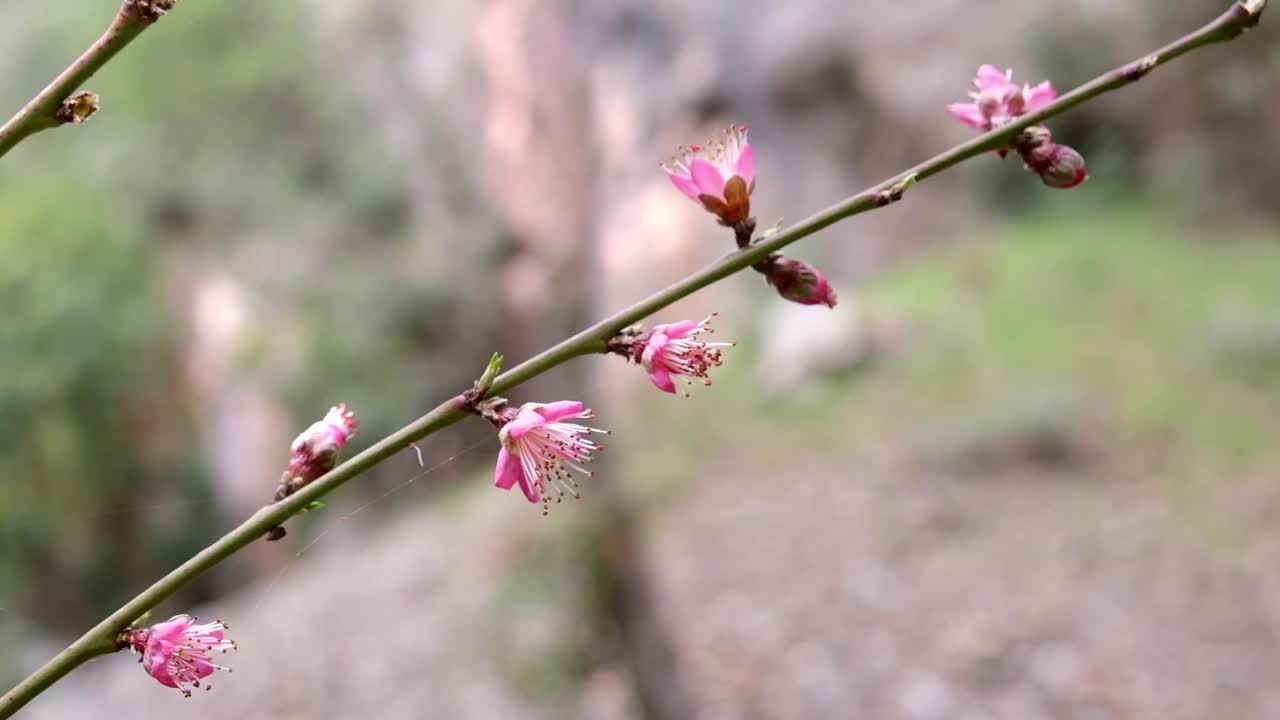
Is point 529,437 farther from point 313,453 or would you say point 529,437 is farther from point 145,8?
point 145,8

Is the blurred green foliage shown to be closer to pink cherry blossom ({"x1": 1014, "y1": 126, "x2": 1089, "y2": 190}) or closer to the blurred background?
the blurred background

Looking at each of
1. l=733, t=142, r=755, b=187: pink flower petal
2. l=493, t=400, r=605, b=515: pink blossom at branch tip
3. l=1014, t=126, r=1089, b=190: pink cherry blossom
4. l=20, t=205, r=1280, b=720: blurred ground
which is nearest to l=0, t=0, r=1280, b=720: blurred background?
l=20, t=205, r=1280, b=720: blurred ground

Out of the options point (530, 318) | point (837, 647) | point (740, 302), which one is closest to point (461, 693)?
point (837, 647)

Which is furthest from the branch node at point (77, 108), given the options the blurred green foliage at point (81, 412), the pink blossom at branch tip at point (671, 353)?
the blurred green foliage at point (81, 412)

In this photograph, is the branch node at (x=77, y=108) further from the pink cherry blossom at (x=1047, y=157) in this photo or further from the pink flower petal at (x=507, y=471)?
the pink cherry blossom at (x=1047, y=157)

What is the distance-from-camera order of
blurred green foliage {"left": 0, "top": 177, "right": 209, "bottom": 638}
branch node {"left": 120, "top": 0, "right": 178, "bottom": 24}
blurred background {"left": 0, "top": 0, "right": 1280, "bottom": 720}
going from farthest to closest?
blurred green foliage {"left": 0, "top": 177, "right": 209, "bottom": 638}
blurred background {"left": 0, "top": 0, "right": 1280, "bottom": 720}
branch node {"left": 120, "top": 0, "right": 178, "bottom": 24}

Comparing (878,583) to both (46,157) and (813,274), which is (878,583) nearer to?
(813,274)
